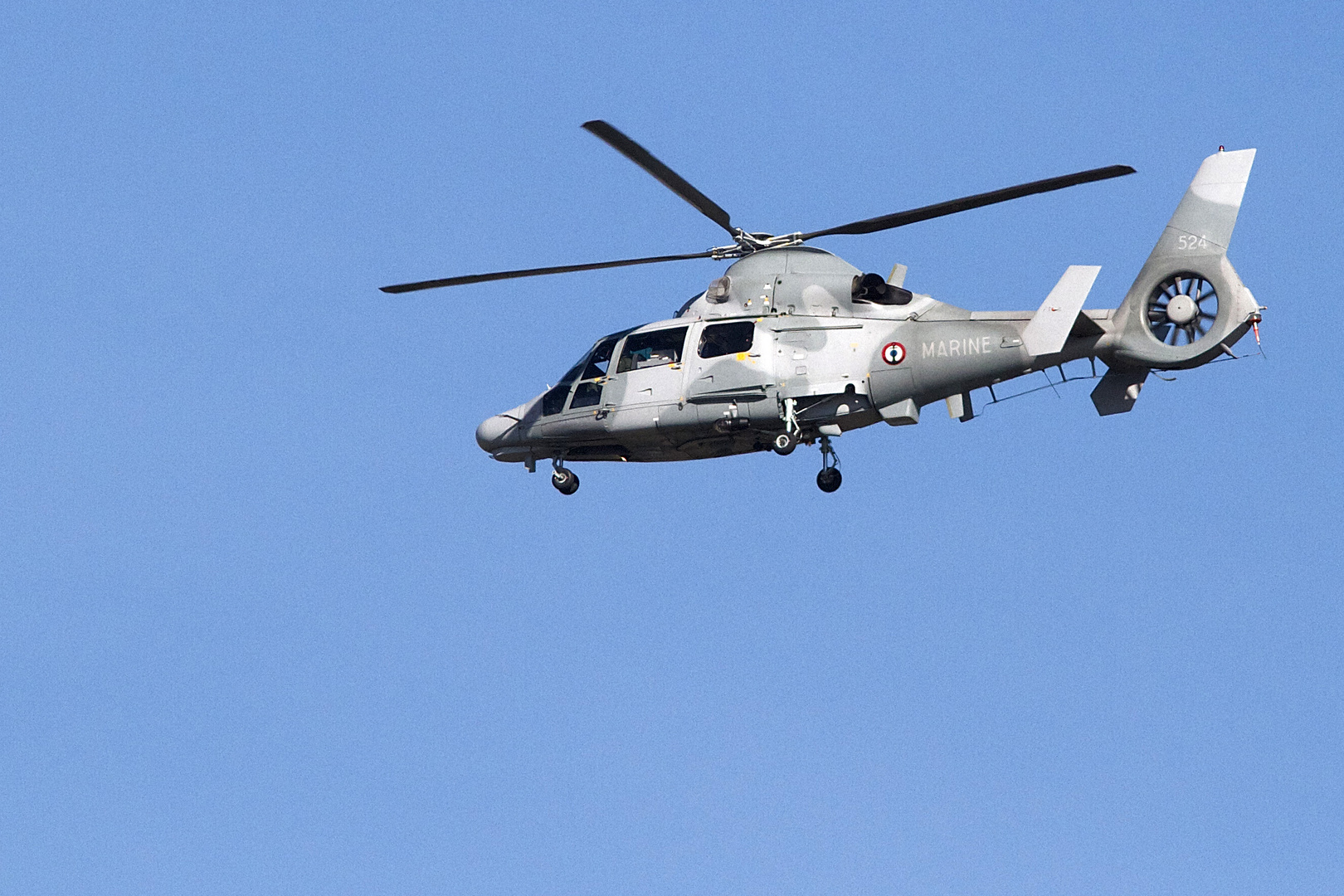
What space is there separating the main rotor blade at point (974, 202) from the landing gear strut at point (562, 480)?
278 inches

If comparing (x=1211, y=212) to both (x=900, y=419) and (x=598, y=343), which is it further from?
(x=598, y=343)

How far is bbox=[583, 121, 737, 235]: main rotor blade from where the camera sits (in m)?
38.2

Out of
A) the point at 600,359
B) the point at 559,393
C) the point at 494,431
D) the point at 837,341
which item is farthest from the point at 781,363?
the point at 494,431

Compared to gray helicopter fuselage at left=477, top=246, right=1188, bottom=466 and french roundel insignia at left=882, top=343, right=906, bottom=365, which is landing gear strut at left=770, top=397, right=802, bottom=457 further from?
french roundel insignia at left=882, top=343, right=906, bottom=365

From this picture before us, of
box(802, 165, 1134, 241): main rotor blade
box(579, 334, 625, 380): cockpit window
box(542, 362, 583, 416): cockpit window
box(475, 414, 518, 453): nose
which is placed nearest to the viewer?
box(802, 165, 1134, 241): main rotor blade

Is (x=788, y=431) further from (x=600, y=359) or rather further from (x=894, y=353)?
(x=600, y=359)

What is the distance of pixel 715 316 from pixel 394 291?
22.1 ft

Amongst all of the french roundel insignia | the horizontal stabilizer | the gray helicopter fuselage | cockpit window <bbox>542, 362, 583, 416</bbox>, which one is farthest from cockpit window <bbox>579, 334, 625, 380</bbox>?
the horizontal stabilizer

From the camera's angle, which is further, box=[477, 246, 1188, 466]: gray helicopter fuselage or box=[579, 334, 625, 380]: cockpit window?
box=[579, 334, 625, 380]: cockpit window

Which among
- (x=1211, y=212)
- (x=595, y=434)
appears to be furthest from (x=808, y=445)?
(x=1211, y=212)

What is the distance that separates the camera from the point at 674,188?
132ft

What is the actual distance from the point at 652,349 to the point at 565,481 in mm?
3583

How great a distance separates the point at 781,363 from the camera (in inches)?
1564

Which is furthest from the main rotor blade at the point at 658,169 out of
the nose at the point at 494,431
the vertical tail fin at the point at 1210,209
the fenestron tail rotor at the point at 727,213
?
the vertical tail fin at the point at 1210,209
